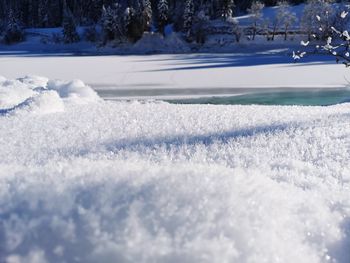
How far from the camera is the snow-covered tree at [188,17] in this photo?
1984 inches

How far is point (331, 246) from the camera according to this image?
7.24 feet

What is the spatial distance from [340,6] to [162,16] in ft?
65.3

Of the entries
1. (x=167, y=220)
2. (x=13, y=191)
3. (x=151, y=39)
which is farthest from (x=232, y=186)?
(x=151, y=39)

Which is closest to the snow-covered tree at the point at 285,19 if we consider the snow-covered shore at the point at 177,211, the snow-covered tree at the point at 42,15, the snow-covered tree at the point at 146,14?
the snow-covered tree at the point at 146,14

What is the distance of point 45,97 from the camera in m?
6.65

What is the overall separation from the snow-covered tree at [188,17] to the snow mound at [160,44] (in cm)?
128

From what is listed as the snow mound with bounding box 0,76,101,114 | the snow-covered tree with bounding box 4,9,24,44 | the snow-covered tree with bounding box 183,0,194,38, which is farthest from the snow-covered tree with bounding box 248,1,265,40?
the snow mound with bounding box 0,76,101,114

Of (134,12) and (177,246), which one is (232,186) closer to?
(177,246)

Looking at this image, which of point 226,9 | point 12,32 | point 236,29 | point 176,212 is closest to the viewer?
point 176,212

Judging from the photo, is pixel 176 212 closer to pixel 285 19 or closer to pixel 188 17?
pixel 188 17

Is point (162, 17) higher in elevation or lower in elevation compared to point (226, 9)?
lower

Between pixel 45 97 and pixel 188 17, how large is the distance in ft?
151

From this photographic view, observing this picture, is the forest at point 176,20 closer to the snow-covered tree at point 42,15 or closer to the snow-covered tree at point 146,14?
the snow-covered tree at point 146,14

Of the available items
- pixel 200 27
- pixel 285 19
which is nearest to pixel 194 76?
pixel 200 27
